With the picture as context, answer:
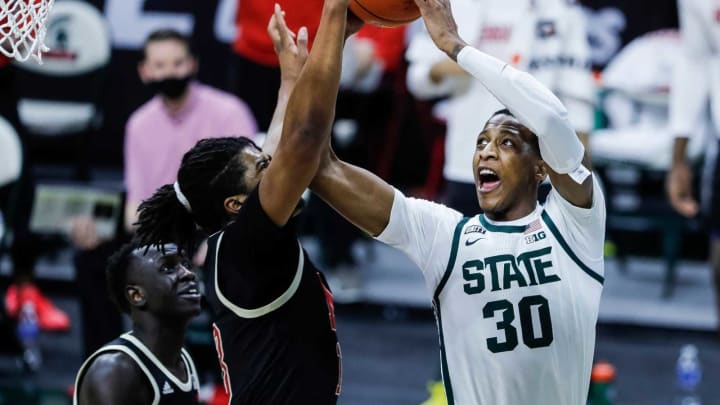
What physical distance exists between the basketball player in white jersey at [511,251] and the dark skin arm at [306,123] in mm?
294

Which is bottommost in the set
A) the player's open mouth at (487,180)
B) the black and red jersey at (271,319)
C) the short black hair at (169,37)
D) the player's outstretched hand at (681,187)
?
the player's outstretched hand at (681,187)

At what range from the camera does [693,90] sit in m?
7.13

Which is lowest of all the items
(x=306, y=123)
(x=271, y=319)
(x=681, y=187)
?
(x=681, y=187)

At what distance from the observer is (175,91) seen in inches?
295

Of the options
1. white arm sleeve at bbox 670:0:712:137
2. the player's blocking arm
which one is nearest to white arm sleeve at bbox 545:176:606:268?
the player's blocking arm

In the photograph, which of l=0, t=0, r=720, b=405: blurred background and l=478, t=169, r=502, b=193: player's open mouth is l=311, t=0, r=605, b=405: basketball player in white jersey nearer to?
l=478, t=169, r=502, b=193: player's open mouth

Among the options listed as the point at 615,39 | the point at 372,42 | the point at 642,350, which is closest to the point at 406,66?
the point at 372,42

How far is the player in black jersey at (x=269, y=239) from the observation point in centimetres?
376

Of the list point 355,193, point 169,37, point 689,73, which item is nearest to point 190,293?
point 355,193

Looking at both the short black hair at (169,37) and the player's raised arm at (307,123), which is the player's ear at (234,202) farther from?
the short black hair at (169,37)

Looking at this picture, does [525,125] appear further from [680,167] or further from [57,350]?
[57,350]

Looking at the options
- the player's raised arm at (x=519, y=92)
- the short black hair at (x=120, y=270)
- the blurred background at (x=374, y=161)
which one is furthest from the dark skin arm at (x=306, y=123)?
the blurred background at (x=374, y=161)

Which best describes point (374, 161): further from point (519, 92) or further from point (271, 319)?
point (271, 319)

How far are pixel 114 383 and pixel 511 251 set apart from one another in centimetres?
124
